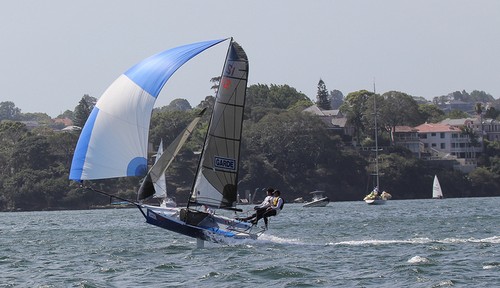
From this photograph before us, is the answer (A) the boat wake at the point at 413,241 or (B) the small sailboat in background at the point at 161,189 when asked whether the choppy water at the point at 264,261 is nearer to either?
(A) the boat wake at the point at 413,241

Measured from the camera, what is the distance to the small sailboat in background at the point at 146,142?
34188 mm

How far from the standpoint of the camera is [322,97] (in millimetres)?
180250

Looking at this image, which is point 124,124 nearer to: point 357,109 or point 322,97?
point 357,109

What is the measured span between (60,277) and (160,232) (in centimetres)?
1861

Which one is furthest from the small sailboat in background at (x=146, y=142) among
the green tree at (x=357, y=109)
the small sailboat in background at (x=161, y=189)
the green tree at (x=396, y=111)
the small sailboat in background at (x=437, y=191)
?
the green tree at (x=396, y=111)

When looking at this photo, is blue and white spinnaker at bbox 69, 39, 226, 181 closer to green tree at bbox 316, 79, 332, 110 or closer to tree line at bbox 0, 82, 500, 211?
tree line at bbox 0, 82, 500, 211

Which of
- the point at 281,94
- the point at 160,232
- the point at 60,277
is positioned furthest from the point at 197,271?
the point at 281,94

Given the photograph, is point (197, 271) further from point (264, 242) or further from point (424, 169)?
point (424, 169)

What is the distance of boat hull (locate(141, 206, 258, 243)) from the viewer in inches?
1377

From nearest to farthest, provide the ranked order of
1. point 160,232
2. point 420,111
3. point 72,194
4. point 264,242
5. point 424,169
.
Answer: point 264,242 < point 160,232 < point 72,194 < point 424,169 < point 420,111

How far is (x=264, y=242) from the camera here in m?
37.0

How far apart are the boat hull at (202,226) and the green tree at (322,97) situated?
468 feet

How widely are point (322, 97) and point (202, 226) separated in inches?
5734

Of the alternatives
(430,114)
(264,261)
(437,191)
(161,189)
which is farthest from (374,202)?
(430,114)
